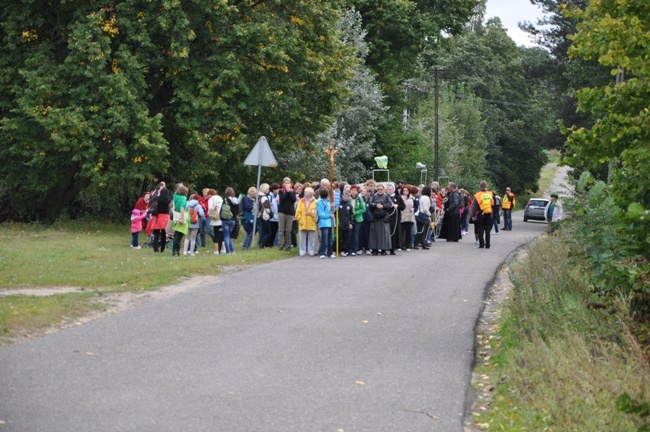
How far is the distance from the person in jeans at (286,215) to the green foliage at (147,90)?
8.29 m

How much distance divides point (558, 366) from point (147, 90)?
3025 cm

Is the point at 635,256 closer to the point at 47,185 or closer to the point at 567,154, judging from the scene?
the point at 567,154

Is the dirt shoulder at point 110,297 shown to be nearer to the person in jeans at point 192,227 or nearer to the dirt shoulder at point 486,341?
the dirt shoulder at point 486,341

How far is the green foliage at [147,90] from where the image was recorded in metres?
34.4

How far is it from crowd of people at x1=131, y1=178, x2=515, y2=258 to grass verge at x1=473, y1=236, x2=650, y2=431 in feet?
39.2

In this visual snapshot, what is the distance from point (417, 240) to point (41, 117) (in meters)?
12.4

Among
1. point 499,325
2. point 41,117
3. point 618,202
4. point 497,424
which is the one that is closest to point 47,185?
point 41,117

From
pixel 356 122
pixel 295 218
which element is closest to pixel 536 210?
pixel 356 122

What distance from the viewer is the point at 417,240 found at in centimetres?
3088

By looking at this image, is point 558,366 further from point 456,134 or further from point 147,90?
point 456,134

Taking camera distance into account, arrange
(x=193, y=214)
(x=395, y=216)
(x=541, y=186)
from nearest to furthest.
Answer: (x=193, y=214) → (x=395, y=216) → (x=541, y=186)

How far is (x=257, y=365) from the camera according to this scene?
10.9m

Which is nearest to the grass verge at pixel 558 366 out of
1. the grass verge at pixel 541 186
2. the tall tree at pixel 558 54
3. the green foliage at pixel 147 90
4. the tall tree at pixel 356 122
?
the green foliage at pixel 147 90

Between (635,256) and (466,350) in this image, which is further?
(466,350)
